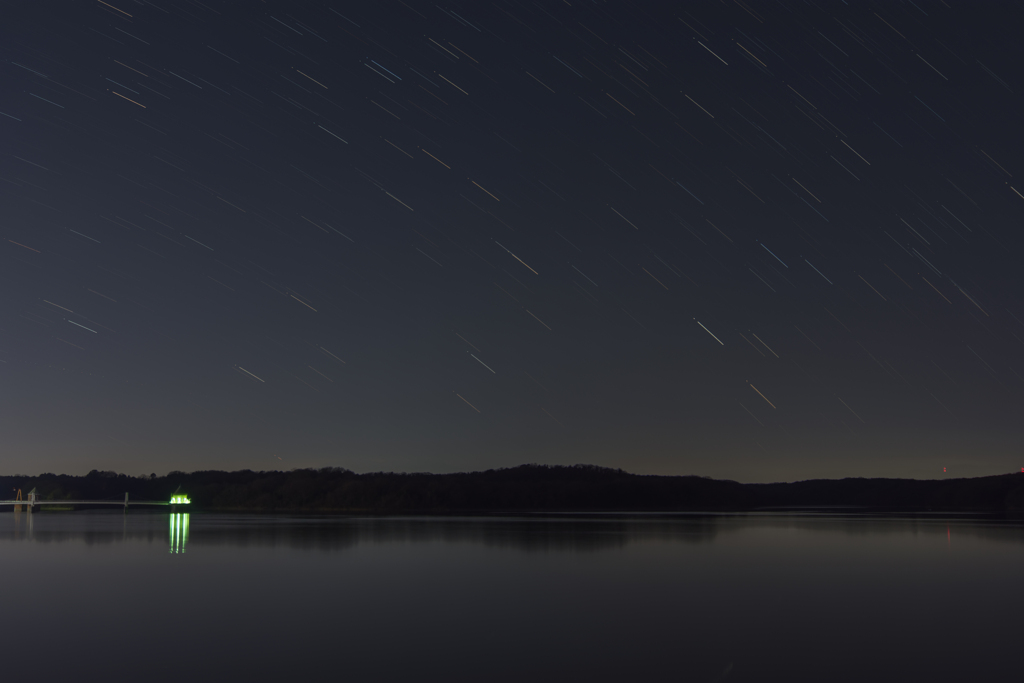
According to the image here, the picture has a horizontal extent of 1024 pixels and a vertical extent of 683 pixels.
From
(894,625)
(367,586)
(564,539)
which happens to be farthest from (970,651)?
(564,539)

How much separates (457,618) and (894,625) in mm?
12057

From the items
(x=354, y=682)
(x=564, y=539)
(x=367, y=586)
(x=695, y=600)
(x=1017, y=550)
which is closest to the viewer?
(x=354, y=682)

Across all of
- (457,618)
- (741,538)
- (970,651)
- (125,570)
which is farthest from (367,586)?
(741,538)

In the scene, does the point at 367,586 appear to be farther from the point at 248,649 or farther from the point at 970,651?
the point at 970,651

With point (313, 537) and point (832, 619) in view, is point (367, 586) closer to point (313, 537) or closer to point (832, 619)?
point (832, 619)

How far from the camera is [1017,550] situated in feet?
152

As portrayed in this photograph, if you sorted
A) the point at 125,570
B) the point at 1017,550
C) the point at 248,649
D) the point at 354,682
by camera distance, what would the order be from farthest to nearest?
the point at 1017,550 < the point at 125,570 < the point at 248,649 < the point at 354,682

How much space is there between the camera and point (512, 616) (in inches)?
901

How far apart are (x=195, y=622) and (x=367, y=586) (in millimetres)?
8426

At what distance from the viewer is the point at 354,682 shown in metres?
15.2

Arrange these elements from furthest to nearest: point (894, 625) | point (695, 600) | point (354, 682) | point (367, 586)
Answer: point (367, 586)
point (695, 600)
point (894, 625)
point (354, 682)

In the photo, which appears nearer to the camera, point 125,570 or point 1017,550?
point 125,570

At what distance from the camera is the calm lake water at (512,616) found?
1653 centimetres

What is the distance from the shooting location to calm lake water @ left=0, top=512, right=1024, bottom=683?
1653 centimetres
